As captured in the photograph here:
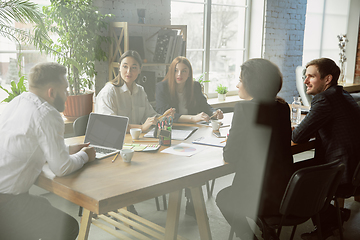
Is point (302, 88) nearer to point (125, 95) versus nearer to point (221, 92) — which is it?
point (221, 92)

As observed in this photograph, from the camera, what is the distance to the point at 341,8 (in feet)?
23.3

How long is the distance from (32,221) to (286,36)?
5.04m

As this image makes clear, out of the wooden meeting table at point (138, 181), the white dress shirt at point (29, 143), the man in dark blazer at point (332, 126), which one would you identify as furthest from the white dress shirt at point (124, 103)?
the man in dark blazer at point (332, 126)

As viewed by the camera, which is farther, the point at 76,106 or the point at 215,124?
the point at 76,106

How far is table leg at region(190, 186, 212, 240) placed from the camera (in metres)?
2.15

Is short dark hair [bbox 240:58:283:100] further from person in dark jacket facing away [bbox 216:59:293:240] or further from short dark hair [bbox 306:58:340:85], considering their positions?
short dark hair [bbox 306:58:340:85]

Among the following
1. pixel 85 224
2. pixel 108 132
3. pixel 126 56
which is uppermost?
pixel 126 56

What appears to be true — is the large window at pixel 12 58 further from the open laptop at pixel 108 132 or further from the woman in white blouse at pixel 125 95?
the open laptop at pixel 108 132

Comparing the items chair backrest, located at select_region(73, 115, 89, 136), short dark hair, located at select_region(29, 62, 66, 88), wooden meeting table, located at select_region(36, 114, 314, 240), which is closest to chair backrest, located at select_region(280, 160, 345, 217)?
wooden meeting table, located at select_region(36, 114, 314, 240)

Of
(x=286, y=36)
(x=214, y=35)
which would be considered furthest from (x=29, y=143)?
(x=286, y=36)

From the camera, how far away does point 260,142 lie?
6.38ft

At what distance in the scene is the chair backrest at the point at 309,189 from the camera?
1.79 metres

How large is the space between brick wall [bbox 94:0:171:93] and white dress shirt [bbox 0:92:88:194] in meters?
2.20

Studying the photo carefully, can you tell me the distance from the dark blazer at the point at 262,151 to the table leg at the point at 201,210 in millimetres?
280
